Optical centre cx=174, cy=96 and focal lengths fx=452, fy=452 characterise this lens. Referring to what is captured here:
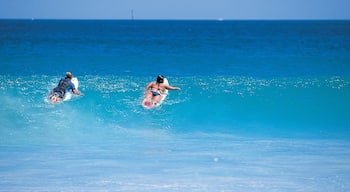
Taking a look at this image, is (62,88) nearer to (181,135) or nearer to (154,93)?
(154,93)

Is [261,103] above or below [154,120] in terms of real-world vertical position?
above

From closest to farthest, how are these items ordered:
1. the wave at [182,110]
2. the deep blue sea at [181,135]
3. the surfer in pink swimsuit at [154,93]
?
the deep blue sea at [181,135]
the wave at [182,110]
the surfer in pink swimsuit at [154,93]

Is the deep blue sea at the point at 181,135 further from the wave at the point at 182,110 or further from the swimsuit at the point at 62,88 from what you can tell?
the swimsuit at the point at 62,88

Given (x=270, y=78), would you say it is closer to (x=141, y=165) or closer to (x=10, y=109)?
(x=10, y=109)

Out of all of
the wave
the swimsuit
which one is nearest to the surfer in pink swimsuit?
the wave

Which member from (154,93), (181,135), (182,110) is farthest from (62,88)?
(181,135)

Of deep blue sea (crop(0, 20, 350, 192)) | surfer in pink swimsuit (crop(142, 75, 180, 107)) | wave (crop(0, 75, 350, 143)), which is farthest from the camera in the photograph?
surfer in pink swimsuit (crop(142, 75, 180, 107))

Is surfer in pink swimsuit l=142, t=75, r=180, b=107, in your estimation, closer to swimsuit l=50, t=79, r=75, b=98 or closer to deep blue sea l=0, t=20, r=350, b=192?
deep blue sea l=0, t=20, r=350, b=192

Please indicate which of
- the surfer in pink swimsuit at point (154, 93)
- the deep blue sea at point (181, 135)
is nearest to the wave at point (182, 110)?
the deep blue sea at point (181, 135)

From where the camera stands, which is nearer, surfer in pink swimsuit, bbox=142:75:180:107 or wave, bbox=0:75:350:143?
wave, bbox=0:75:350:143

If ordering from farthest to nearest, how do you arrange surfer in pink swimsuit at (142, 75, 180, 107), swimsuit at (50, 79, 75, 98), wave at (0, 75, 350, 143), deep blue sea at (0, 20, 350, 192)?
swimsuit at (50, 79, 75, 98), surfer in pink swimsuit at (142, 75, 180, 107), wave at (0, 75, 350, 143), deep blue sea at (0, 20, 350, 192)

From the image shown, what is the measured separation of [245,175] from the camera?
8078mm

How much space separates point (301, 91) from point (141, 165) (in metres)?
9.92

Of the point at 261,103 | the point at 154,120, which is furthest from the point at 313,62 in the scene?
the point at 154,120
